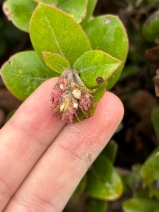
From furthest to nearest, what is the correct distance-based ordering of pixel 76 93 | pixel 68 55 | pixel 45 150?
pixel 45 150 → pixel 68 55 → pixel 76 93

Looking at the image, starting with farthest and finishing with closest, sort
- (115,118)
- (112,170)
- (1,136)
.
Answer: (112,170) < (1,136) < (115,118)

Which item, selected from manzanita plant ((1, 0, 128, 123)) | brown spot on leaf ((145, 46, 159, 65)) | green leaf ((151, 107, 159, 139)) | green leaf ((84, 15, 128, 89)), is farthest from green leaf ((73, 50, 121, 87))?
green leaf ((151, 107, 159, 139))

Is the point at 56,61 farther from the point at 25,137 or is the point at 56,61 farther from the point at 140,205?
the point at 140,205

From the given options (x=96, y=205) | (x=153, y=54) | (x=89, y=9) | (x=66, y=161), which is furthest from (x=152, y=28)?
(x=96, y=205)

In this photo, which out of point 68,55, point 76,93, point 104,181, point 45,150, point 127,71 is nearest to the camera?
point 76,93

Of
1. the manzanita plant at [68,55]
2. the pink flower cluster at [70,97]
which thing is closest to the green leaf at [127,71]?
the manzanita plant at [68,55]

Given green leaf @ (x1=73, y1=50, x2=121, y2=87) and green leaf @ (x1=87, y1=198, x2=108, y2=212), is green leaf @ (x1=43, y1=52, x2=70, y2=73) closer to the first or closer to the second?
green leaf @ (x1=73, y1=50, x2=121, y2=87)

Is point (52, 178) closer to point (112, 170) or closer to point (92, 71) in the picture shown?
point (112, 170)

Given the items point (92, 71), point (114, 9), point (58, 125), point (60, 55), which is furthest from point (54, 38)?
point (114, 9)
